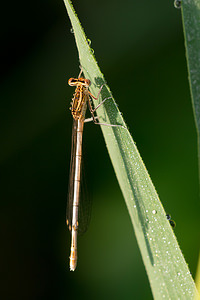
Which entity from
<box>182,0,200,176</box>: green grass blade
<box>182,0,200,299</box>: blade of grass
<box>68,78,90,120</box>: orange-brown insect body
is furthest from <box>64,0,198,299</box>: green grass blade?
<box>68,78,90,120</box>: orange-brown insect body

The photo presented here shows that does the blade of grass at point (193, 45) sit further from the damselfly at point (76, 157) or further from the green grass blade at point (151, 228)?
the damselfly at point (76, 157)

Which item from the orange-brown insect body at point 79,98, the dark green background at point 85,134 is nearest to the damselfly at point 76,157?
the orange-brown insect body at point 79,98

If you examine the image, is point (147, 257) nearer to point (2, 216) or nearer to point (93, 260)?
point (93, 260)

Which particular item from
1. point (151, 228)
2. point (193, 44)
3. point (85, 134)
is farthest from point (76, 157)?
point (193, 44)

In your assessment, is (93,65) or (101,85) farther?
(101,85)

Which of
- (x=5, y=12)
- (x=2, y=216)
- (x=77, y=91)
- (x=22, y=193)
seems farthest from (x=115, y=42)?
(x=2, y=216)

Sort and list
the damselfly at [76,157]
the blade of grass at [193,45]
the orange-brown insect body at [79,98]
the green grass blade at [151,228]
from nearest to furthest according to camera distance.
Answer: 1. the blade of grass at [193,45]
2. the green grass blade at [151,228]
3. the orange-brown insect body at [79,98]
4. the damselfly at [76,157]

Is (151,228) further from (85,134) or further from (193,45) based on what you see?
(85,134)
